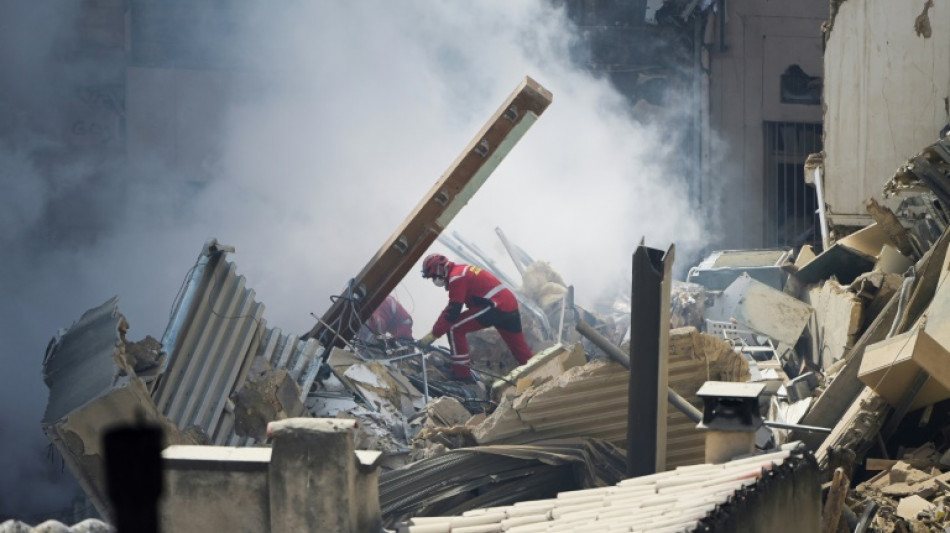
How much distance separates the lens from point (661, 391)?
910 centimetres

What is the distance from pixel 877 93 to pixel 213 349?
7517mm

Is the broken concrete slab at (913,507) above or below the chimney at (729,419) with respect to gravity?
below

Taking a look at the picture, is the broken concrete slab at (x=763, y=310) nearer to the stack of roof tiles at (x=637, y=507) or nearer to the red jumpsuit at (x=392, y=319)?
the red jumpsuit at (x=392, y=319)

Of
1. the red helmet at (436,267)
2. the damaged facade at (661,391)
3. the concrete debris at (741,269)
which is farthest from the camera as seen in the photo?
the concrete debris at (741,269)

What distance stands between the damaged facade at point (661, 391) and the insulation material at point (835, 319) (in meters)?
0.03

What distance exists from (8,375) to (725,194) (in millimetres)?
10944

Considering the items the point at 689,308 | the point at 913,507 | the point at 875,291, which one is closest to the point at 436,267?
the point at 689,308

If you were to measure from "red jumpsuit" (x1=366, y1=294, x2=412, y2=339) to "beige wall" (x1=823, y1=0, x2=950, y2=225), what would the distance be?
15.6ft

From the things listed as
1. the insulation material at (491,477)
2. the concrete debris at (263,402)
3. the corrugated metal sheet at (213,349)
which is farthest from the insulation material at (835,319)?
the concrete debris at (263,402)

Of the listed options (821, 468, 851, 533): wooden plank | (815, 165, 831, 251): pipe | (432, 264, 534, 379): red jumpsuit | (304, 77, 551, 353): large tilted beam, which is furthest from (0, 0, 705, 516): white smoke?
(821, 468, 851, 533): wooden plank

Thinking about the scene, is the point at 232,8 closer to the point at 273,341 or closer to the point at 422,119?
the point at 422,119

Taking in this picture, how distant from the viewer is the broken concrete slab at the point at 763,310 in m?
14.7

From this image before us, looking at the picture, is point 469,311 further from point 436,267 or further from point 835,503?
point 835,503

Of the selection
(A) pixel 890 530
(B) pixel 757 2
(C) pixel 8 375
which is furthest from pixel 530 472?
(B) pixel 757 2
